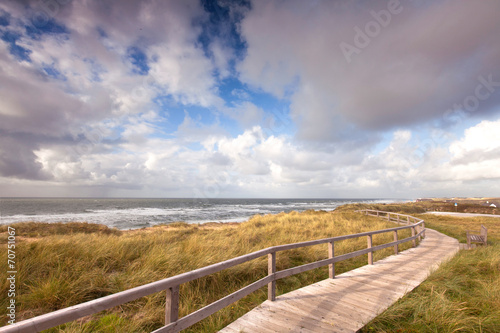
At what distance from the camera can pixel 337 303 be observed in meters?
4.57

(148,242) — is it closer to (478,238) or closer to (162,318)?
(162,318)

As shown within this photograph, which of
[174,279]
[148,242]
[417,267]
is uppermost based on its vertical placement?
[174,279]

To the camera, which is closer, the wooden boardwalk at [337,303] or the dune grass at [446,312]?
the dune grass at [446,312]

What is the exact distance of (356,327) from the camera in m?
3.67

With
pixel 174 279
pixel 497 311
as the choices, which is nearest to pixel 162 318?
pixel 174 279

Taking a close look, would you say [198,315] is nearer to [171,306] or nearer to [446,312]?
[171,306]

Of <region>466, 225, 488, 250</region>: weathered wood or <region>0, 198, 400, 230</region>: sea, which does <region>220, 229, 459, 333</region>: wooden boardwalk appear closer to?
<region>466, 225, 488, 250</region>: weathered wood

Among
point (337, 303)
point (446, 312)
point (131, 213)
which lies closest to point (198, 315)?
point (337, 303)

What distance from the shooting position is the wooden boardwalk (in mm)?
3709

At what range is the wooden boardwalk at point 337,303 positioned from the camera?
3.71m

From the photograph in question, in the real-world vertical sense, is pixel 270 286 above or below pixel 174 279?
below

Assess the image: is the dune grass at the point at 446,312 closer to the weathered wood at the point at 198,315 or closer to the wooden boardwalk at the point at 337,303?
the wooden boardwalk at the point at 337,303

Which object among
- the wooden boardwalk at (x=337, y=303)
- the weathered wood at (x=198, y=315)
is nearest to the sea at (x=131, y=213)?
the wooden boardwalk at (x=337, y=303)

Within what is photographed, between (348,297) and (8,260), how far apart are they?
24.8ft
